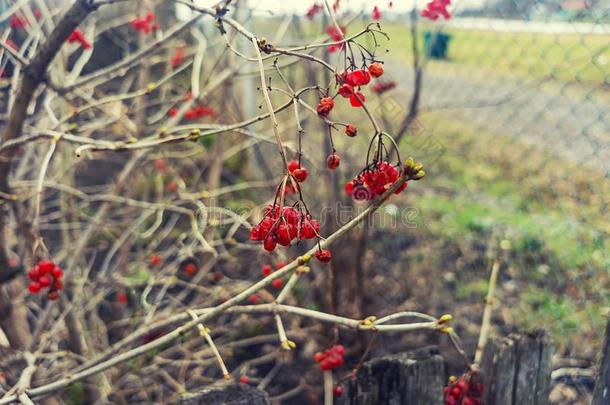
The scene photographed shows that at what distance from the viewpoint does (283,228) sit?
936 mm

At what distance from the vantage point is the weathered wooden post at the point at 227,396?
1.03 m

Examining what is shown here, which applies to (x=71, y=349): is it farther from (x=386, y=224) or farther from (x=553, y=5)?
(x=553, y=5)

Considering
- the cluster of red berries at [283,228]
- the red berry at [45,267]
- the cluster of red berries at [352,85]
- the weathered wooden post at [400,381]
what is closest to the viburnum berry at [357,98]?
the cluster of red berries at [352,85]

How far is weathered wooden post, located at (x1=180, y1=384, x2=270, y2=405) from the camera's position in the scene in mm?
1026

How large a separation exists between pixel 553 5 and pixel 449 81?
1739 mm

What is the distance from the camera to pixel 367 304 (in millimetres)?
2541

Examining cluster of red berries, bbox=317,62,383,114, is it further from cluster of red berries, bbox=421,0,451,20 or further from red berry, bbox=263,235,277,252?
cluster of red berries, bbox=421,0,451,20

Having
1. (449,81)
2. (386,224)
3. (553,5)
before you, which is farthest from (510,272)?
(449,81)

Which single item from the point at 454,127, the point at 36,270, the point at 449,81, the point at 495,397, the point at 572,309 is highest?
the point at 449,81

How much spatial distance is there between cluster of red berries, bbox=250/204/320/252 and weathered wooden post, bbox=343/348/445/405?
33cm

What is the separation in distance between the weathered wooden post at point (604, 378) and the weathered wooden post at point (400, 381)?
11.0 inches

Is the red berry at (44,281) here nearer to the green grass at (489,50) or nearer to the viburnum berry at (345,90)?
the viburnum berry at (345,90)

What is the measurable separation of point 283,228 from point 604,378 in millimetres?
652

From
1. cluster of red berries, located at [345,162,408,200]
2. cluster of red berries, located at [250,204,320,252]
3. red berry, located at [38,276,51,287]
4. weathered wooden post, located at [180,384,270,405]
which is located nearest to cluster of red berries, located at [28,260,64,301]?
red berry, located at [38,276,51,287]
